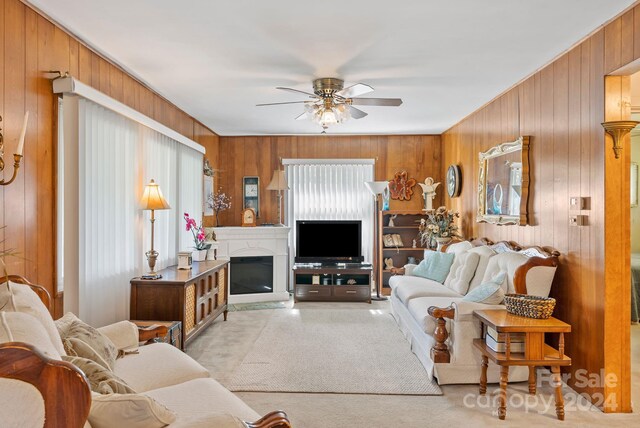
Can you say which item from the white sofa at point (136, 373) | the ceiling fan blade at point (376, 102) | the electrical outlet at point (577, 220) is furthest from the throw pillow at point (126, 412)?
the ceiling fan blade at point (376, 102)

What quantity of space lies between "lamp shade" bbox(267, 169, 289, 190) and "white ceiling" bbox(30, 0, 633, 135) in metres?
2.14

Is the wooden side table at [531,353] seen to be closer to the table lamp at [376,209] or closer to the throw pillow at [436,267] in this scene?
the throw pillow at [436,267]

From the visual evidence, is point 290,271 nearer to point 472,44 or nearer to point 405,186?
point 405,186

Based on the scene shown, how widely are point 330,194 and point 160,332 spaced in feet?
15.1

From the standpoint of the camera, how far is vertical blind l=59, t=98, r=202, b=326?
318 cm

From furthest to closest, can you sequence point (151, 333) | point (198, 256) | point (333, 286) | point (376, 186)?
point (376, 186)
point (333, 286)
point (198, 256)
point (151, 333)

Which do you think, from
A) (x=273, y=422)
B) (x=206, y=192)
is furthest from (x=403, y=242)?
(x=273, y=422)

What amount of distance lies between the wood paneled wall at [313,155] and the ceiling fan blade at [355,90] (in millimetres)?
3346

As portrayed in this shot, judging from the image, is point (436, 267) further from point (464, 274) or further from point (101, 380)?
point (101, 380)

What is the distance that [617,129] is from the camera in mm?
2916

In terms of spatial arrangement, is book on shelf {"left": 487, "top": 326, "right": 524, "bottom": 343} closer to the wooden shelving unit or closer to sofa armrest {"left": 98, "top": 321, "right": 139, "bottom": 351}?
sofa armrest {"left": 98, "top": 321, "right": 139, "bottom": 351}

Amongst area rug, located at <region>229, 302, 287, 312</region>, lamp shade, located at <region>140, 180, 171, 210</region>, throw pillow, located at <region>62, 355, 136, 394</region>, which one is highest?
lamp shade, located at <region>140, 180, 171, 210</region>

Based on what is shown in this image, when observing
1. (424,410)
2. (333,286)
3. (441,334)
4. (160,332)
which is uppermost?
(160,332)

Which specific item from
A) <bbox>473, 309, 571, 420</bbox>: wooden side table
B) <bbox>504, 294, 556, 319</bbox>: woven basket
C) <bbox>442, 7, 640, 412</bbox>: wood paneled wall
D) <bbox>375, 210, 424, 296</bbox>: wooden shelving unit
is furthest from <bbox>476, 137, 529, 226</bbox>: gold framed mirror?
<bbox>375, 210, 424, 296</bbox>: wooden shelving unit
